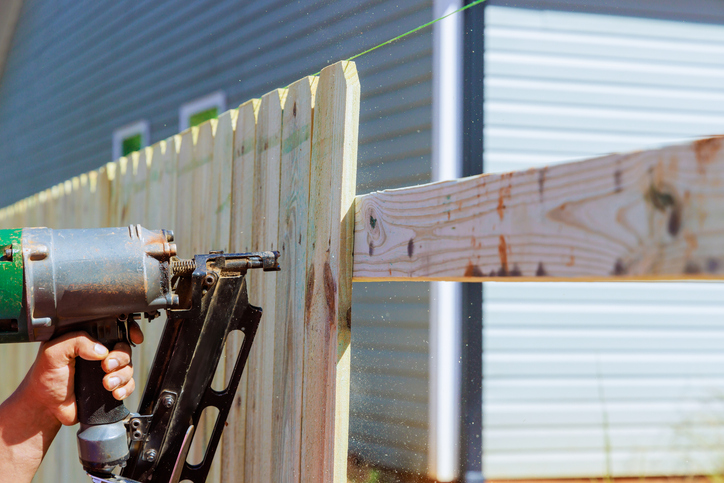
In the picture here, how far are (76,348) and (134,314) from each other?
→ 0.15m

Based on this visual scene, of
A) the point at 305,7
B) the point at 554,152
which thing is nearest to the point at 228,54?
the point at 305,7

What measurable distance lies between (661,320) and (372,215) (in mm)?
3780

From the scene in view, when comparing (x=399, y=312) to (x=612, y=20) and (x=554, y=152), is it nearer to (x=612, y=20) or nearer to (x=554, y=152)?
(x=554, y=152)

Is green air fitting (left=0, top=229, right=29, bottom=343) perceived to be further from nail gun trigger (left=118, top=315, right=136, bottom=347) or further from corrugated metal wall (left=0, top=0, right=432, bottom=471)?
corrugated metal wall (left=0, top=0, right=432, bottom=471)

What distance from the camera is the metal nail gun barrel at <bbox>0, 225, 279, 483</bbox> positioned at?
139 centimetres

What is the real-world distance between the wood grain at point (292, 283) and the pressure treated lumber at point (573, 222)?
14.5 inches

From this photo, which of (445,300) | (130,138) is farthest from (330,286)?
(130,138)

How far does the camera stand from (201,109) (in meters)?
6.50

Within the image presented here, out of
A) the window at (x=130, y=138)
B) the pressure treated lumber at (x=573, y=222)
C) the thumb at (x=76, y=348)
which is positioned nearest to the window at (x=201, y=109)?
the window at (x=130, y=138)

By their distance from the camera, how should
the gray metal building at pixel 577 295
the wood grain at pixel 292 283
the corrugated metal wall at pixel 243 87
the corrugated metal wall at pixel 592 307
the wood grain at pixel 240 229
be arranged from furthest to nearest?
the corrugated metal wall at pixel 592 307, the gray metal building at pixel 577 295, the corrugated metal wall at pixel 243 87, the wood grain at pixel 240 229, the wood grain at pixel 292 283

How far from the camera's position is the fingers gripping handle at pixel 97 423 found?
4.89ft

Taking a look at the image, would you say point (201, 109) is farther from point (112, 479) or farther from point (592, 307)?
point (112, 479)

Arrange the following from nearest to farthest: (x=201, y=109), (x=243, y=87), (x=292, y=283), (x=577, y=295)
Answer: (x=292, y=283)
(x=577, y=295)
(x=243, y=87)
(x=201, y=109)

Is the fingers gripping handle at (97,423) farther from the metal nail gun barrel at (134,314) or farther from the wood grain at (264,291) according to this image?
the wood grain at (264,291)
